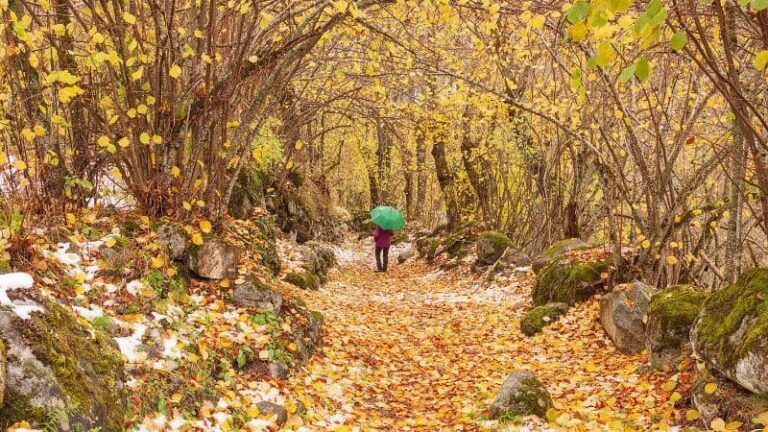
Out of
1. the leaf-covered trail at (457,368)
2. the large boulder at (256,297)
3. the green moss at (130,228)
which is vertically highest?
the green moss at (130,228)

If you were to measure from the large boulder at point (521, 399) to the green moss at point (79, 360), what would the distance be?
3125 mm

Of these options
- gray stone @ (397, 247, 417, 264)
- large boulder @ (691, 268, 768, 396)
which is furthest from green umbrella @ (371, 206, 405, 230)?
large boulder @ (691, 268, 768, 396)

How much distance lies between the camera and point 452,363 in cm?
697

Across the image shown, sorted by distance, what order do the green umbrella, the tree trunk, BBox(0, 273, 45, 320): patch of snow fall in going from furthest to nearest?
1. the tree trunk
2. the green umbrella
3. BBox(0, 273, 45, 320): patch of snow

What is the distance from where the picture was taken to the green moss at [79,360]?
3.23 metres

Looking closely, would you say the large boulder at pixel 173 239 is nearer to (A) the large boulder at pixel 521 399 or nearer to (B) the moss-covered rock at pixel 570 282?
(A) the large boulder at pixel 521 399

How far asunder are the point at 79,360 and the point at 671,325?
5.18 meters

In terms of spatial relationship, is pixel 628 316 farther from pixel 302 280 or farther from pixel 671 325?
pixel 302 280

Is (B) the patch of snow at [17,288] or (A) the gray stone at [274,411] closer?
(B) the patch of snow at [17,288]

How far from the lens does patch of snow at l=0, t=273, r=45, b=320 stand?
11.0 ft

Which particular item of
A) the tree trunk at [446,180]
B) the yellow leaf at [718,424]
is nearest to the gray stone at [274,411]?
the yellow leaf at [718,424]

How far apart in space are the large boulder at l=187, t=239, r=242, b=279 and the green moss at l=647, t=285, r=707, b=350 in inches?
186

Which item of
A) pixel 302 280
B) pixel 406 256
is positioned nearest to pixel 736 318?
pixel 302 280

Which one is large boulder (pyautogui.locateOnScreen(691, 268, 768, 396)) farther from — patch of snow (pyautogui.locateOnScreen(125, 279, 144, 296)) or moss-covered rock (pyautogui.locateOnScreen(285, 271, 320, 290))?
moss-covered rock (pyautogui.locateOnScreen(285, 271, 320, 290))
